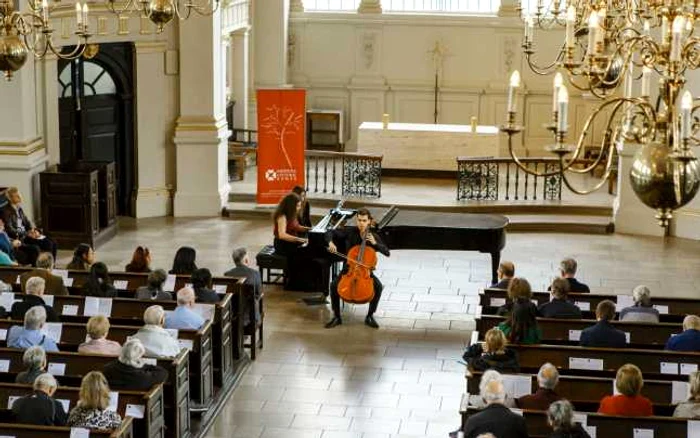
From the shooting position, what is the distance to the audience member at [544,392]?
9867mm

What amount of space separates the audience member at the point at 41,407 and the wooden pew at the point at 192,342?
2.23 m

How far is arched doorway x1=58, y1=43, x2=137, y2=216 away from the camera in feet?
65.5

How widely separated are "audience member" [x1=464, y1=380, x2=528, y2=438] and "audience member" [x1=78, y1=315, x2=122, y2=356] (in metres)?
3.32

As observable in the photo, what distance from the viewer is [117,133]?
2070 cm

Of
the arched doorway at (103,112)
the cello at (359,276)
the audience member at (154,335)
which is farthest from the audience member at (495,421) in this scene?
the arched doorway at (103,112)

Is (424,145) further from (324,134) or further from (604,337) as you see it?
(604,337)

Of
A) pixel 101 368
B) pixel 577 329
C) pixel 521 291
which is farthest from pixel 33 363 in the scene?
pixel 577 329

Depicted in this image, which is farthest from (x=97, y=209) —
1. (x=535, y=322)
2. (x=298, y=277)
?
(x=535, y=322)

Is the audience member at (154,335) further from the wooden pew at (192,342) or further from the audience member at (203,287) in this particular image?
the audience member at (203,287)

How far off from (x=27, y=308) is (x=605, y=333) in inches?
204

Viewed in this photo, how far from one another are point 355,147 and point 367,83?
1.23 m

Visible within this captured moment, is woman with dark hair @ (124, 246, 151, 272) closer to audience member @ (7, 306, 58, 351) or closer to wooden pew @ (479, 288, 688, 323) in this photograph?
audience member @ (7, 306, 58, 351)

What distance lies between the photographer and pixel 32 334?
1113 cm

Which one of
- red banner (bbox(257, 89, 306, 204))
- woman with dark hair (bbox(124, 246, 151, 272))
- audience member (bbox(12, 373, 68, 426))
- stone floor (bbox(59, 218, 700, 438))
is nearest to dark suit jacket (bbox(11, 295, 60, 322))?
stone floor (bbox(59, 218, 700, 438))
